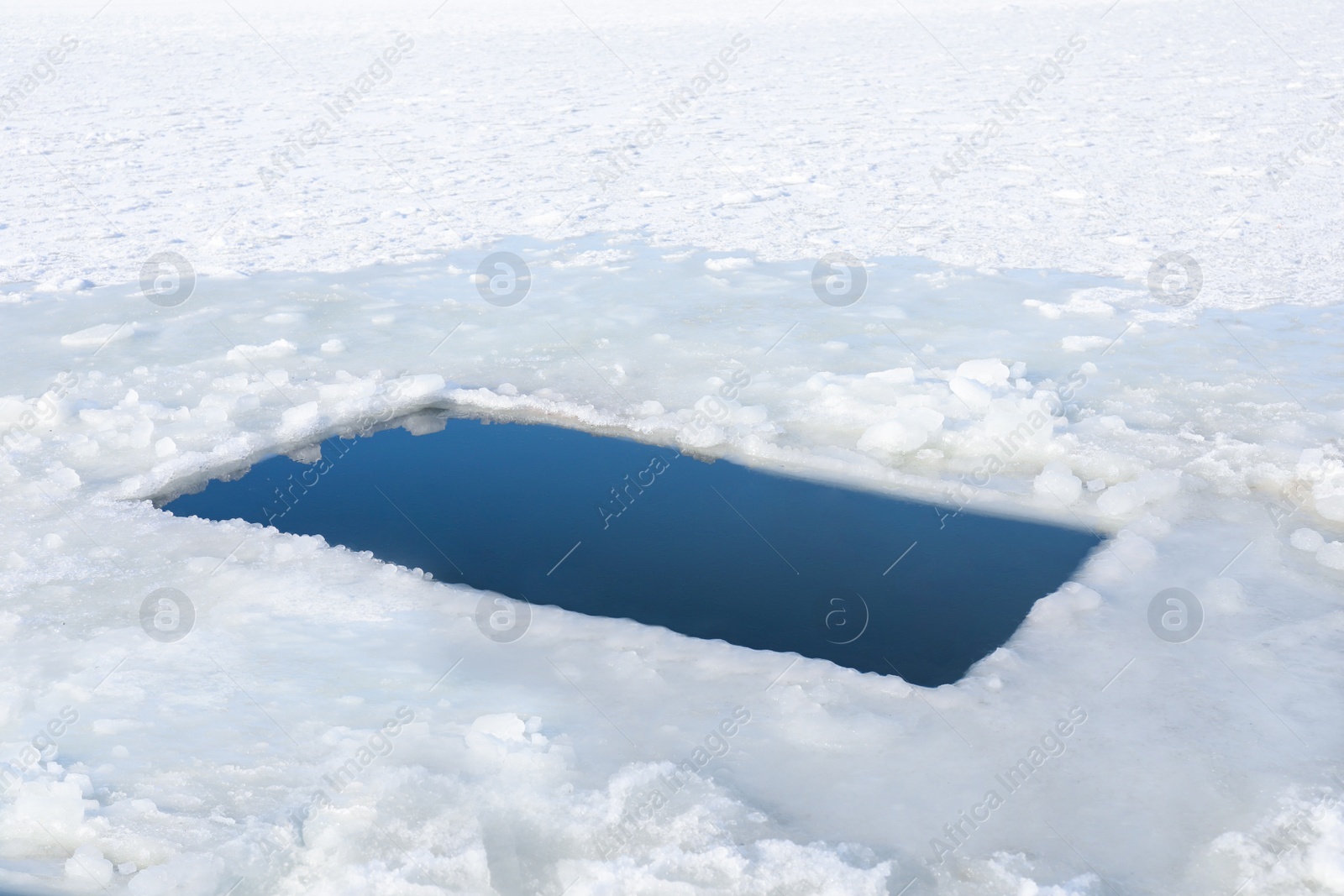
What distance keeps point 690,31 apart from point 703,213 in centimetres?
1341

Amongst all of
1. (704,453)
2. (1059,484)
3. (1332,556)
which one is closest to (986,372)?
(1059,484)

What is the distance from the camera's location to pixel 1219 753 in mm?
3186

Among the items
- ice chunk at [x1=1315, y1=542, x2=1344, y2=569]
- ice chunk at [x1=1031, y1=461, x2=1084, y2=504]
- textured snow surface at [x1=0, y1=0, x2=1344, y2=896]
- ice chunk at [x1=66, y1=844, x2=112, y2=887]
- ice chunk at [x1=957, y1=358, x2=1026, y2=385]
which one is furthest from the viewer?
ice chunk at [x1=957, y1=358, x2=1026, y2=385]

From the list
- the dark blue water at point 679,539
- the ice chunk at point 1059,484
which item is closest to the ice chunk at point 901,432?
the dark blue water at point 679,539

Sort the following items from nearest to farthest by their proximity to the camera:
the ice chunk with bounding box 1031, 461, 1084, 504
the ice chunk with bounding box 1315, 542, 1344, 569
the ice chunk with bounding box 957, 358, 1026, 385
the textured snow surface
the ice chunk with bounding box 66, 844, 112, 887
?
A: the ice chunk with bounding box 66, 844, 112, 887
the textured snow surface
the ice chunk with bounding box 1315, 542, 1344, 569
the ice chunk with bounding box 1031, 461, 1084, 504
the ice chunk with bounding box 957, 358, 1026, 385

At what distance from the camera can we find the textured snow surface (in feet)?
9.70

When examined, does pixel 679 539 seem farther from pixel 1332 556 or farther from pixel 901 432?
pixel 1332 556

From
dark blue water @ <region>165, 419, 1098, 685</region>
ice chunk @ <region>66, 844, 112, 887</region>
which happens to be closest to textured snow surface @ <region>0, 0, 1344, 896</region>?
ice chunk @ <region>66, 844, 112, 887</region>

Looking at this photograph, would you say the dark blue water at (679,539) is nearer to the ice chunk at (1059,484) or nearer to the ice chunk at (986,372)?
the ice chunk at (1059,484)

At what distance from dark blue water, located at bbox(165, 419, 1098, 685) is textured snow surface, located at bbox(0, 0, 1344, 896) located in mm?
132

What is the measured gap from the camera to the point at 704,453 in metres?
4.99

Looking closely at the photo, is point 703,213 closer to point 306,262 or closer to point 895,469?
point 306,262

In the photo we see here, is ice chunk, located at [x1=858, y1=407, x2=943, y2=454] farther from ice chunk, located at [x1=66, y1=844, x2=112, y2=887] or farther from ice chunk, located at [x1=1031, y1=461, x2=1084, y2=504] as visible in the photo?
ice chunk, located at [x1=66, y1=844, x2=112, y2=887]

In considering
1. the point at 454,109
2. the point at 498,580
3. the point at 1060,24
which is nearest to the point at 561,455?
the point at 498,580
